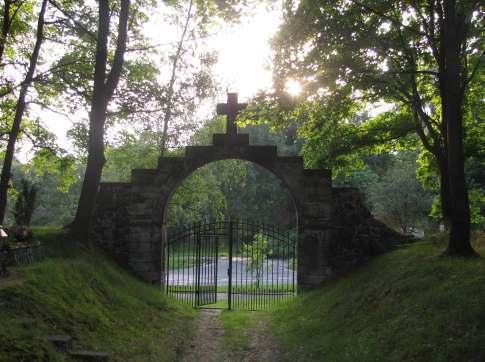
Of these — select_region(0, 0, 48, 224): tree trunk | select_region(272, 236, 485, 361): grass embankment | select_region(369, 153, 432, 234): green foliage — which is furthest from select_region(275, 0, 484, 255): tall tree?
select_region(369, 153, 432, 234): green foliage

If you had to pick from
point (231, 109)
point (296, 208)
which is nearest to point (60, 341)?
point (296, 208)

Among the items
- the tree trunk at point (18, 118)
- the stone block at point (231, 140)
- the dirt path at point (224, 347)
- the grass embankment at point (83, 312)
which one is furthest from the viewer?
the stone block at point (231, 140)

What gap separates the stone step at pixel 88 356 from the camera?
617cm

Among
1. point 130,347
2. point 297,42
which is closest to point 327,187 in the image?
point 297,42

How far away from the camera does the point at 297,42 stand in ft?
33.4

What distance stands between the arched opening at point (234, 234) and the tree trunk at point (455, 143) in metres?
6.17

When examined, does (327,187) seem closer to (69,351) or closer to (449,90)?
(449,90)

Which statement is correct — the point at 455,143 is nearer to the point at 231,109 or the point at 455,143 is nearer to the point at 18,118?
the point at 231,109

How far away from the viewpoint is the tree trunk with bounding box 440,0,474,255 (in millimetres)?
8969

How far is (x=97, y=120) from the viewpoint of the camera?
37.7ft

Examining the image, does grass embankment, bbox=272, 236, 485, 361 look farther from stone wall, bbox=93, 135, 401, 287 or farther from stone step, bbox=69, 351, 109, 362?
stone step, bbox=69, 351, 109, 362

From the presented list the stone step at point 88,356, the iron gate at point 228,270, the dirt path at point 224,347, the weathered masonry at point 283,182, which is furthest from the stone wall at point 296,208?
the stone step at point 88,356

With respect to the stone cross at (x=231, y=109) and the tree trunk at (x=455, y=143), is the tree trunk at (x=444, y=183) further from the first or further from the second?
the stone cross at (x=231, y=109)

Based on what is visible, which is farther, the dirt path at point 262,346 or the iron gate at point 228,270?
the iron gate at point 228,270
